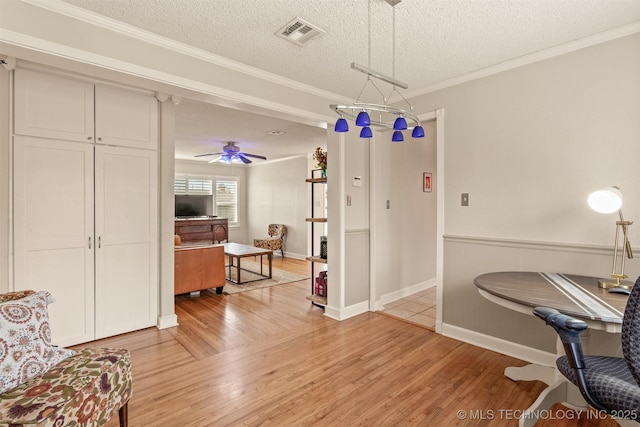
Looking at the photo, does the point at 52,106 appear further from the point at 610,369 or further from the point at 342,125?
the point at 610,369

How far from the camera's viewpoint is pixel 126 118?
3096mm

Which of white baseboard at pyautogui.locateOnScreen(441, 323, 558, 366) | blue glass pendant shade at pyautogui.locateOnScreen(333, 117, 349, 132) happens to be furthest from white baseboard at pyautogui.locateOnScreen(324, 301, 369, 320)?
blue glass pendant shade at pyautogui.locateOnScreen(333, 117, 349, 132)

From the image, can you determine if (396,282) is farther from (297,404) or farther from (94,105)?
(94,105)

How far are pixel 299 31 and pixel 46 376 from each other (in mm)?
2433

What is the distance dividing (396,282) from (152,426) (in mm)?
3214

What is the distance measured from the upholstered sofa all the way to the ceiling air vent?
299cm

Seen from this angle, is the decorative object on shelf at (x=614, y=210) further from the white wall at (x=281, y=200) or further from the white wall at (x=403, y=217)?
the white wall at (x=281, y=200)

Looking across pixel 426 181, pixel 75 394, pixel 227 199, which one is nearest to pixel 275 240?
pixel 227 199

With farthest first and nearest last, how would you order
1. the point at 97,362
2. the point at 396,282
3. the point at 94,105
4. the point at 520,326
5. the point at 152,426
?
1. the point at 396,282
2. the point at 94,105
3. the point at 520,326
4. the point at 152,426
5. the point at 97,362

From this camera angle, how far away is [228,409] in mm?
1989

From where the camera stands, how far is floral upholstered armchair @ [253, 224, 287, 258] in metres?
7.64

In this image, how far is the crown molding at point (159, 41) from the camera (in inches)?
76.1

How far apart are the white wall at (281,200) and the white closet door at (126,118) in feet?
14.7

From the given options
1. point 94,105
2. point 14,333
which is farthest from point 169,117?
point 14,333
